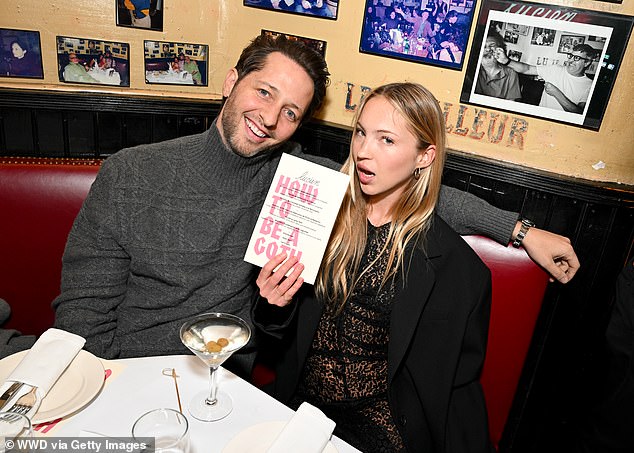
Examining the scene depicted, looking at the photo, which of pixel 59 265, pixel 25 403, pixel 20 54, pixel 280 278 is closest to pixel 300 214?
pixel 280 278

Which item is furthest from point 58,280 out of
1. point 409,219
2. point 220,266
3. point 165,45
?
point 409,219

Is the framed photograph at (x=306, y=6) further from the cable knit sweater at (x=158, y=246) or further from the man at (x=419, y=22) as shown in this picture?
the cable knit sweater at (x=158, y=246)

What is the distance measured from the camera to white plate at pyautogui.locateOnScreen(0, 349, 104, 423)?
48.2 inches

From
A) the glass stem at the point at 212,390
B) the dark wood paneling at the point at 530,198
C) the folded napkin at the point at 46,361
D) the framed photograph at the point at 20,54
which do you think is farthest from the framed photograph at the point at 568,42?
the framed photograph at the point at 20,54

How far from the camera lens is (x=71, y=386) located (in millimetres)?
1310

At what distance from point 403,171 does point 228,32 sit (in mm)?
1512

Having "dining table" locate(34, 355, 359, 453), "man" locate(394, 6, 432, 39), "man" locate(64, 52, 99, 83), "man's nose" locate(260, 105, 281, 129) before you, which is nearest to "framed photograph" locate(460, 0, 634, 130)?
"man" locate(394, 6, 432, 39)

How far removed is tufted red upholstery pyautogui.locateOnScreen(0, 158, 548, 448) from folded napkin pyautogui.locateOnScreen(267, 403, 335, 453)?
1021 millimetres

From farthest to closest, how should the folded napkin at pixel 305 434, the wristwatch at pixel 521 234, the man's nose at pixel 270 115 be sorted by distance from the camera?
the wristwatch at pixel 521 234, the man's nose at pixel 270 115, the folded napkin at pixel 305 434

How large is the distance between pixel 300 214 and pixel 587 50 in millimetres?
1448

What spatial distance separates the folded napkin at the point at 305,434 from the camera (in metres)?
1.16

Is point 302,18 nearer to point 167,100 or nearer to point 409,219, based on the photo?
point 167,100

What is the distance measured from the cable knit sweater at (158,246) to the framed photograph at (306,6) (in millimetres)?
1055

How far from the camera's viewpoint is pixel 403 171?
1762 mm
